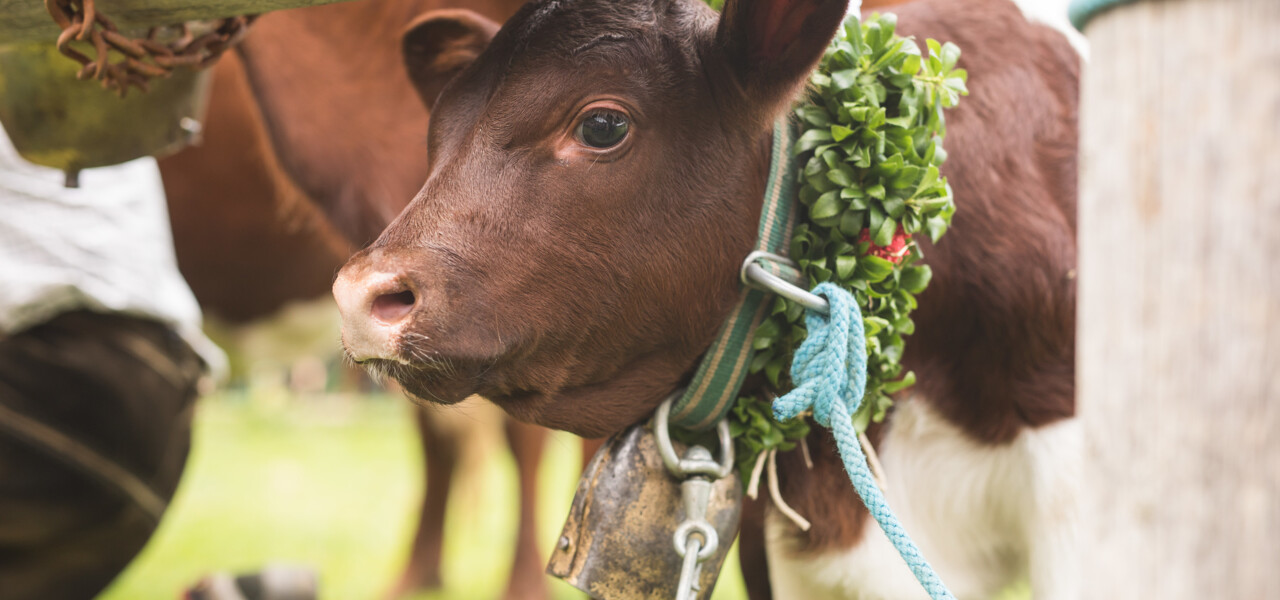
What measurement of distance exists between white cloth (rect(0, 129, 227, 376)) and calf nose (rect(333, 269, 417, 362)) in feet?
5.77

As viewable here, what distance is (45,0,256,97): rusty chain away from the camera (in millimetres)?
1503

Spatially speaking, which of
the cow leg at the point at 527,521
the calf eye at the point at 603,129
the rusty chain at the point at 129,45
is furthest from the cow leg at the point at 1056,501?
the cow leg at the point at 527,521

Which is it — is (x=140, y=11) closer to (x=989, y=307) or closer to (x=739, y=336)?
(x=739, y=336)

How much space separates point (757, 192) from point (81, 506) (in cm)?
211

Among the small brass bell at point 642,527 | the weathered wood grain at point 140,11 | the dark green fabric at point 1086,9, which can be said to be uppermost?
the dark green fabric at point 1086,9

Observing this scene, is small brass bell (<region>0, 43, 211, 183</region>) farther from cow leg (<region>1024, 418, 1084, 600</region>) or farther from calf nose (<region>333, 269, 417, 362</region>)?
cow leg (<region>1024, 418, 1084, 600</region>)

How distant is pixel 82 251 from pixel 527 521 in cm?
201

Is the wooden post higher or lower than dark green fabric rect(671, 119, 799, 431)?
higher

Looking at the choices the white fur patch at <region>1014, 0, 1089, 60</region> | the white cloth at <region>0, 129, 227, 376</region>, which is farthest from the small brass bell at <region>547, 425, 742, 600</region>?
the white cloth at <region>0, 129, 227, 376</region>

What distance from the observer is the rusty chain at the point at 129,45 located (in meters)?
1.50

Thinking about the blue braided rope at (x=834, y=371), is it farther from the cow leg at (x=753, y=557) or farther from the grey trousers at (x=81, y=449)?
the grey trousers at (x=81, y=449)

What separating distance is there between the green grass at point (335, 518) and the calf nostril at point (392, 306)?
53.2 inches

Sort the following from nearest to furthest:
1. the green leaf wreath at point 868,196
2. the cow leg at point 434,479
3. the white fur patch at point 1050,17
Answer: the green leaf wreath at point 868,196
the white fur patch at point 1050,17
the cow leg at point 434,479

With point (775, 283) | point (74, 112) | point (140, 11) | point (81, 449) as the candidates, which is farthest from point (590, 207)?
point (81, 449)
